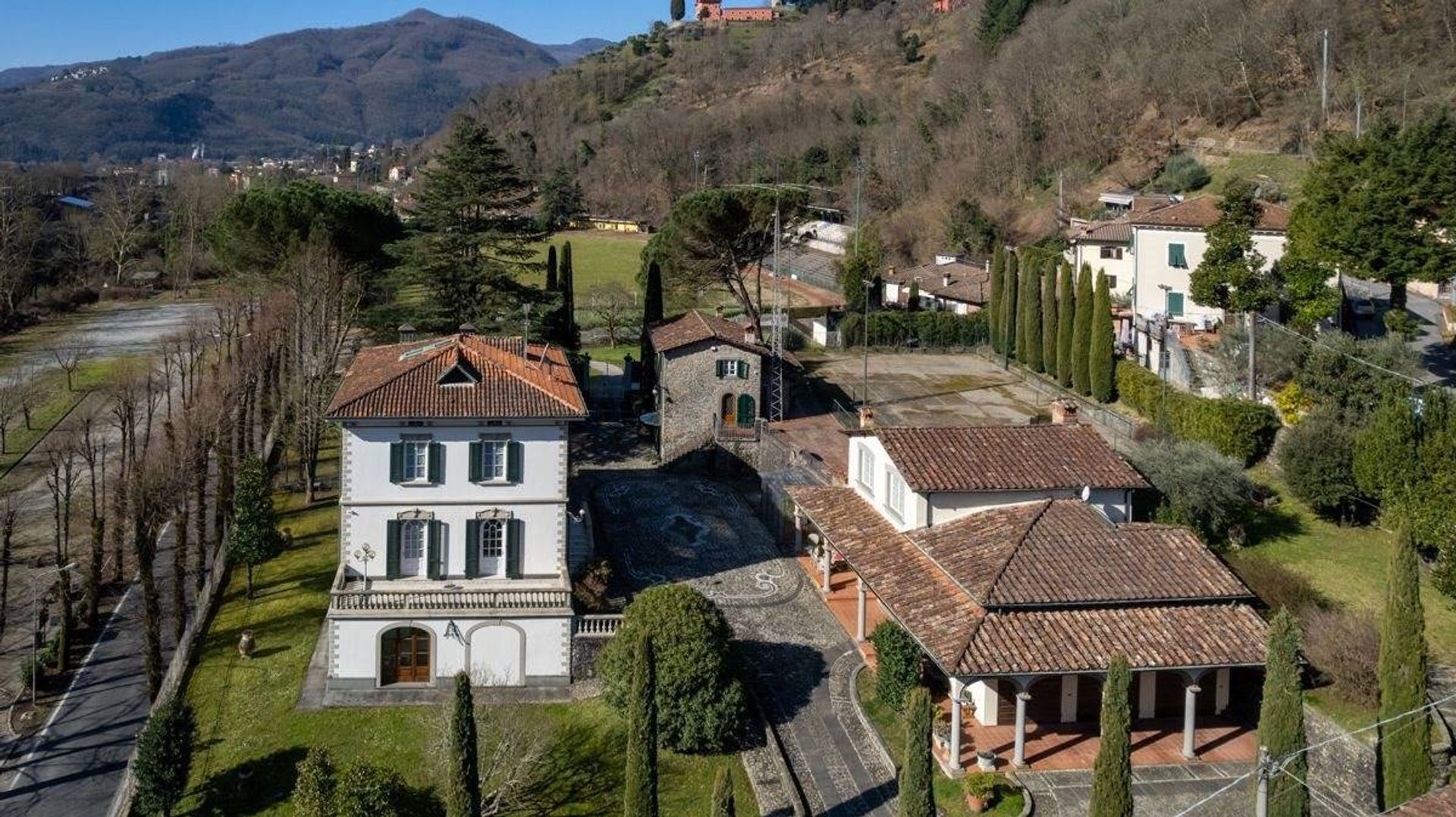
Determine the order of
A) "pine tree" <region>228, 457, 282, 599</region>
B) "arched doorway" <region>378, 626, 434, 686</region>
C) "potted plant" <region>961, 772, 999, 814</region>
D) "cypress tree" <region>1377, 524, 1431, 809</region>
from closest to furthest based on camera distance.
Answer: "cypress tree" <region>1377, 524, 1431, 809</region>, "potted plant" <region>961, 772, 999, 814</region>, "arched doorway" <region>378, 626, 434, 686</region>, "pine tree" <region>228, 457, 282, 599</region>

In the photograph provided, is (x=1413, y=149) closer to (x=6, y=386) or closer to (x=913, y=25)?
(x=6, y=386)

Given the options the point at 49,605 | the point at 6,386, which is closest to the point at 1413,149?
the point at 49,605

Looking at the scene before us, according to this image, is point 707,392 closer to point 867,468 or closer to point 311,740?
point 867,468

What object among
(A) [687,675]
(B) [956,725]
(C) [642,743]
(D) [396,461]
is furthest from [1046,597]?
(D) [396,461]

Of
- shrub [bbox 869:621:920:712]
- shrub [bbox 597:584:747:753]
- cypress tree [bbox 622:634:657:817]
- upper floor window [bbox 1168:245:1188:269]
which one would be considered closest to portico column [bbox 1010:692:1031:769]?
shrub [bbox 869:621:920:712]

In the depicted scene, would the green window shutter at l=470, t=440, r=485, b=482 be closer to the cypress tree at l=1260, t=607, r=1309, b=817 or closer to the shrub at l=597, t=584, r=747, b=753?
A: the shrub at l=597, t=584, r=747, b=753

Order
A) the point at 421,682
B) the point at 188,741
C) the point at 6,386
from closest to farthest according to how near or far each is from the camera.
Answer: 1. the point at 188,741
2. the point at 421,682
3. the point at 6,386
